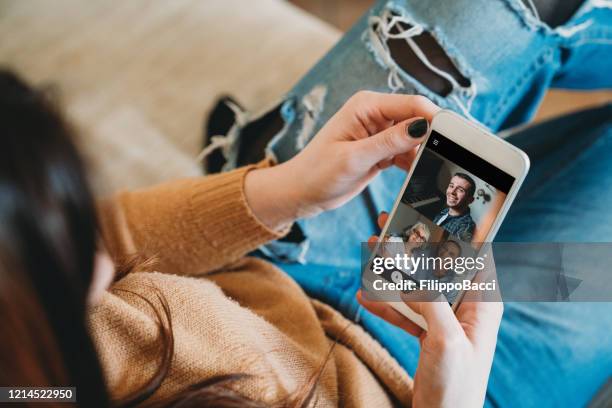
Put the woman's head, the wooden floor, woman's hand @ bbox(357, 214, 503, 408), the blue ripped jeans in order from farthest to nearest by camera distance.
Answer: the wooden floor < the blue ripped jeans < woman's hand @ bbox(357, 214, 503, 408) < the woman's head

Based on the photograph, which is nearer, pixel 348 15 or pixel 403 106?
pixel 403 106

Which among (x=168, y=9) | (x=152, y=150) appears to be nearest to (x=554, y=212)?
(x=152, y=150)

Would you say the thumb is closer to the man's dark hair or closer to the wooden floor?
the man's dark hair

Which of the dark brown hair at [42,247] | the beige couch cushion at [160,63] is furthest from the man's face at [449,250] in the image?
the beige couch cushion at [160,63]

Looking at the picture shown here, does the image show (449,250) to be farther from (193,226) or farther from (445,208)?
(193,226)

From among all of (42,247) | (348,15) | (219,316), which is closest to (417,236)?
(219,316)

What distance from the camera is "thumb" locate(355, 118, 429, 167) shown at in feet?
1.52

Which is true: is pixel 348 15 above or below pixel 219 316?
above

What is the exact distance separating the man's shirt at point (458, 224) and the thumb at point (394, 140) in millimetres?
69

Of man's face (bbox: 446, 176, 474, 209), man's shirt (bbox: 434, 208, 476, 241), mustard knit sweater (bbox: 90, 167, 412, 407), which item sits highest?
man's face (bbox: 446, 176, 474, 209)

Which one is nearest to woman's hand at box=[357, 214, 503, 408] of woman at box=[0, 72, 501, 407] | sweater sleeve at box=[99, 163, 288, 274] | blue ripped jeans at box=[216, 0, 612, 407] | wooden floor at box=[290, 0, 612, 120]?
woman at box=[0, 72, 501, 407]

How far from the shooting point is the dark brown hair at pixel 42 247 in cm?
30

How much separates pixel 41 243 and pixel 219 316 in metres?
0.20

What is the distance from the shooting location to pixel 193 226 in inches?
23.7
